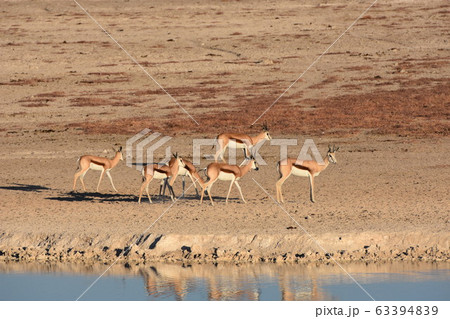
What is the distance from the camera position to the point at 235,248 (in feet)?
44.5

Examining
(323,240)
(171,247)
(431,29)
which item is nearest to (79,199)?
(171,247)

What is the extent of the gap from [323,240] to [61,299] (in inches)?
180

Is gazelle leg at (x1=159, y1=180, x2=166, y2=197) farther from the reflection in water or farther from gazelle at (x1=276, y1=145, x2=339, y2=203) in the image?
the reflection in water

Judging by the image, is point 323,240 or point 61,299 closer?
point 61,299

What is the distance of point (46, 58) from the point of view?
46.8m

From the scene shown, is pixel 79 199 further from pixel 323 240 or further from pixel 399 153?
pixel 399 153

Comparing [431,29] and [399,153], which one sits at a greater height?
[431,29]

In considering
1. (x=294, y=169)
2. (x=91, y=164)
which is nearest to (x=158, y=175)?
(x=91, y=164)

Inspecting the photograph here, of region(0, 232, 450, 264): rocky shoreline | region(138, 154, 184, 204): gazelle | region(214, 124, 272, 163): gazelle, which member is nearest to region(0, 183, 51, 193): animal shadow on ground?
region(138, 154, 184, 204): gazelle

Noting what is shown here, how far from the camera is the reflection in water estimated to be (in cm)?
1141

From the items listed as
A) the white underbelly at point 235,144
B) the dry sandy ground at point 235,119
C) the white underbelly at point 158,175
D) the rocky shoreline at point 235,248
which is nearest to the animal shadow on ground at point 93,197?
the dry sandy ground at point 235,119

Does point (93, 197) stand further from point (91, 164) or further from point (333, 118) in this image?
point (333, 118)

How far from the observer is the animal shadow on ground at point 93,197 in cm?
1775

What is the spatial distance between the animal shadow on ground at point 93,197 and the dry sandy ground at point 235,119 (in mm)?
43
